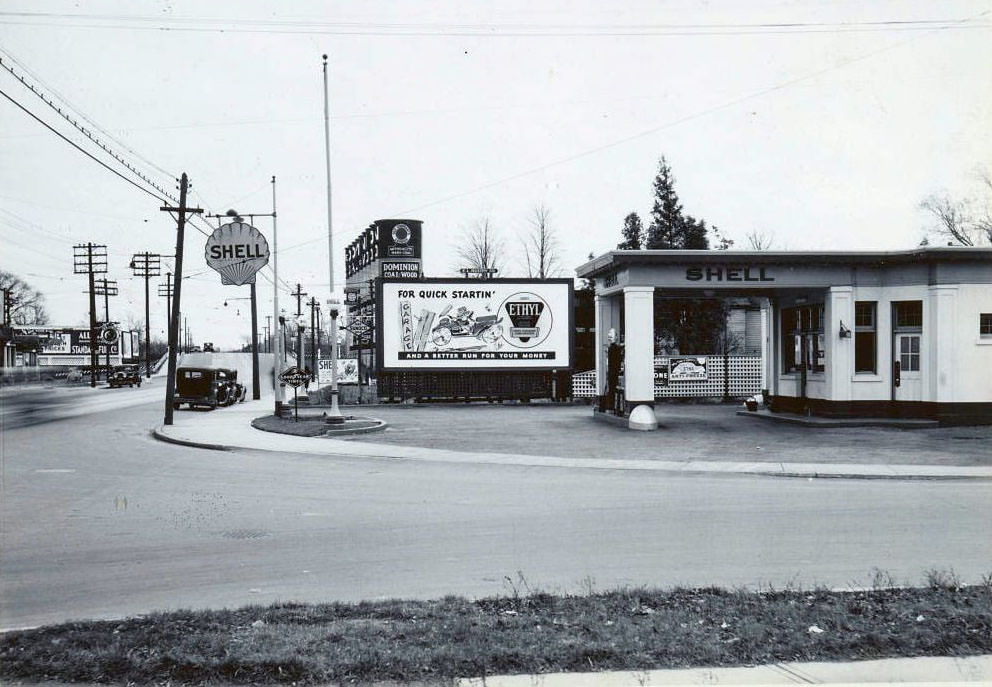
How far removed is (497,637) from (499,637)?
1 centimetres

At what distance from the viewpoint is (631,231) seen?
66812mm

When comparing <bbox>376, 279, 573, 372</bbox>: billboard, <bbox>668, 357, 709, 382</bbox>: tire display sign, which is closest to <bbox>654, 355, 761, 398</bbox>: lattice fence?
<bbox>668, 357, 709, 382</bbox>: tire display sign

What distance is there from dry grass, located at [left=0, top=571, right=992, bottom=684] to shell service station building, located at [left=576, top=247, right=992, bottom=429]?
16351mm

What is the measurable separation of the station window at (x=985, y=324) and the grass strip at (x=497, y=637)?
18.3m

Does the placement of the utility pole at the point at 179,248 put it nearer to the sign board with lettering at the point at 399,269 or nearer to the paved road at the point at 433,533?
the paved road at the point at 433,533

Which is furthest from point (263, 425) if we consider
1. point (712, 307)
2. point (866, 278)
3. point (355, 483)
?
point (712, 307)

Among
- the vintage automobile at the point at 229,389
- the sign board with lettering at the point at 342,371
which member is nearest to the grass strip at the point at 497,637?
the sign board with lettering at the point at 342,371

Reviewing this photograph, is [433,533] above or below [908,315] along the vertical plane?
below

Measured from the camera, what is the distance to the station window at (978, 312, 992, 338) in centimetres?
2241

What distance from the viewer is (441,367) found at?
1403 inches

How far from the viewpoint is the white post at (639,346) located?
23188 millimetres

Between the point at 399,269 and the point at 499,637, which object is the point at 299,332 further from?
the point at 499,637

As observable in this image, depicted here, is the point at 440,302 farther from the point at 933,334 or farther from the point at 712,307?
the point at 712,307

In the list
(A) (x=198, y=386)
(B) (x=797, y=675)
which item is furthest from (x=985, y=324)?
(A) (x=198, y=386)
